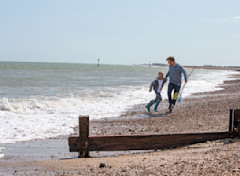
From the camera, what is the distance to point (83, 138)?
5184mm

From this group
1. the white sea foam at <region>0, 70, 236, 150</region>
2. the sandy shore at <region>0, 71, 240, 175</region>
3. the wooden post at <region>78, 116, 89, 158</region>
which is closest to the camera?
the sandy shore at <region>0, 71, 240, 175</region>

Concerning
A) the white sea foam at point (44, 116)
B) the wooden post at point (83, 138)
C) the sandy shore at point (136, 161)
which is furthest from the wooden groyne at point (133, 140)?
the white sea foam at point (44, 116)

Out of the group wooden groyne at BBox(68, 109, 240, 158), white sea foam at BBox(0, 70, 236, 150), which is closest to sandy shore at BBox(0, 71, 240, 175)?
wooden groyne at BBox(68, 109, 240, 158)

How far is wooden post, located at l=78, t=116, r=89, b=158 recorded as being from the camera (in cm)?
515

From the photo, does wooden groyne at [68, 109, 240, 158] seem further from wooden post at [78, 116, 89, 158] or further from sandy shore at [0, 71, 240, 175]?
sandy shore at [0, 71, 240, 175]

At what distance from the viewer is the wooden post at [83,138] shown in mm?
5152

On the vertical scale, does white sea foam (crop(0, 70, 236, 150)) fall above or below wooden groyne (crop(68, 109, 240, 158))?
below

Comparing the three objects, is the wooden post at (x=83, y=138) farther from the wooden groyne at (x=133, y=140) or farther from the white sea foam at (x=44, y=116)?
the white sea foam at (x=44, y=116)

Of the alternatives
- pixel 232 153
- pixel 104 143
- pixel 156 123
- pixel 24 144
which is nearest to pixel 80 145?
pixel 104 143

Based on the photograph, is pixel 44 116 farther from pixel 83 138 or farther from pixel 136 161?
pixel 136 161

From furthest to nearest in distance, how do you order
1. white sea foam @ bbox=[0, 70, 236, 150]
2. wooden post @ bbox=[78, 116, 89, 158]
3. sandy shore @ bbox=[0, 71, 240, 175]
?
white sea foam @ bbox=[0, 70, 236, 150] < wooden post @ bbox=[78, 116, 89, 158] < sandy shore @ bbox=[0, 71, 240, 175]

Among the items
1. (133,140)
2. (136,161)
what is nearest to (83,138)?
(133,140)

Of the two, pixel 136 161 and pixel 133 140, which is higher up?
pixel 133 140

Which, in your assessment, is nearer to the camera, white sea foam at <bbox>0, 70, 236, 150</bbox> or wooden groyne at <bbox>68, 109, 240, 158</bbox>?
wooden groyne at <bbox>68, 109, 240, 158</bbox>
